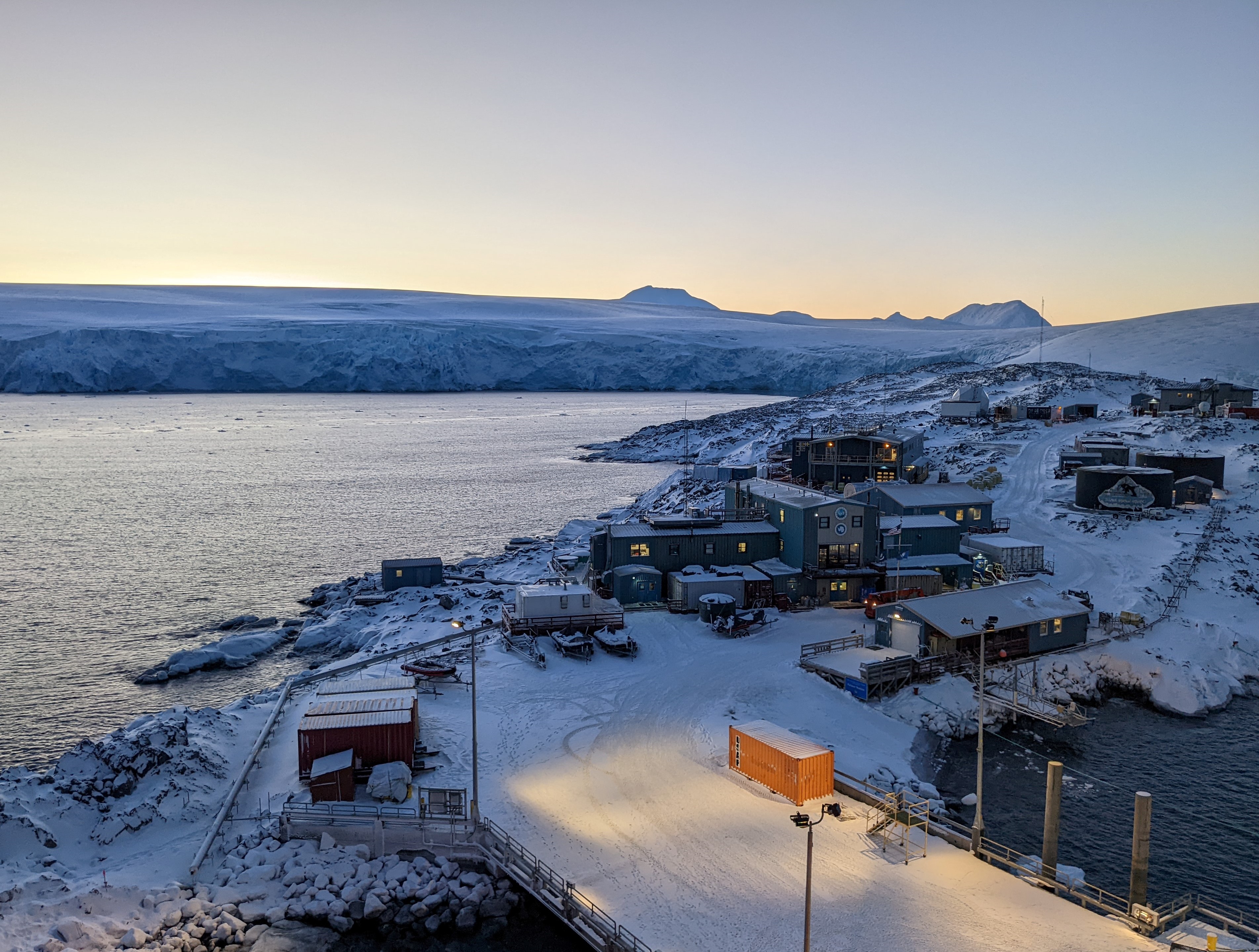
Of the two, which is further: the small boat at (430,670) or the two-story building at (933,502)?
the two-story building at (933,502)

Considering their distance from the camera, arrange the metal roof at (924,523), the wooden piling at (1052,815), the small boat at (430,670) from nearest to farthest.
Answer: the wooden piling at (1052,815)
the small boat at (430,670)
the metal roof at (924,523)

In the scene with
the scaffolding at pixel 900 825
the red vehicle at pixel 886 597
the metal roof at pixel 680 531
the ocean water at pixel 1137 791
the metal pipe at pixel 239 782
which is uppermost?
the metal roof at pixel 680 531

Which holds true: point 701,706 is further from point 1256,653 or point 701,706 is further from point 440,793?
point 1256,653

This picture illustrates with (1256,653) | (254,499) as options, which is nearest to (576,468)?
(254,499)

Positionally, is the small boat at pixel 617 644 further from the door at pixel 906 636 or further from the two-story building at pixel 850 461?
the two-story building at pixel 850 461

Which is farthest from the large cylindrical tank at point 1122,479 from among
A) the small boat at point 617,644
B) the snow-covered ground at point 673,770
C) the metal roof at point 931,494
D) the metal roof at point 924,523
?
the small boat at point 617,644

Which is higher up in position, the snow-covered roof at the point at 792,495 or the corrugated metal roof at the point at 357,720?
the snow-covered roof at the point at 792,495

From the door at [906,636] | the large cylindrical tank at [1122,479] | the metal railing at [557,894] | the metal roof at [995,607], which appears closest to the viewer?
the metal railing at [557,894]
